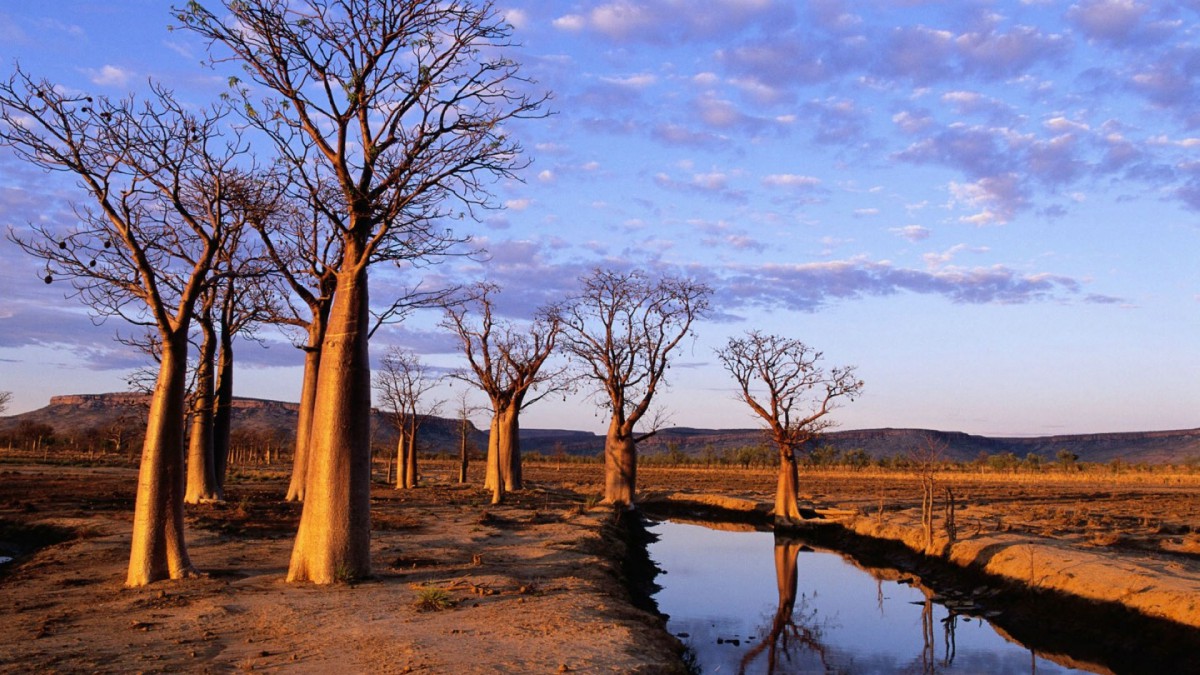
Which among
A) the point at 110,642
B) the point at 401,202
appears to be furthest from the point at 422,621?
the point at 401,202

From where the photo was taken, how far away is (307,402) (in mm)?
19688

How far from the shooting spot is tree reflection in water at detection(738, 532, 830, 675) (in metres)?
10.4

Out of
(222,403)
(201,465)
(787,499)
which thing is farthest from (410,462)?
(787,499)

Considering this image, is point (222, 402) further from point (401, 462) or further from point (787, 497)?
point (787, 497)

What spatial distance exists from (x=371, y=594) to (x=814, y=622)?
6388 mm

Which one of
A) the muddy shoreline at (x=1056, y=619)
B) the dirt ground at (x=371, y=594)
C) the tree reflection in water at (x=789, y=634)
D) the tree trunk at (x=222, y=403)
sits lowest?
the tree reflection in water at (x=789, y=634)

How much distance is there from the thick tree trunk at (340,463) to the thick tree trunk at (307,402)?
25.9 feet

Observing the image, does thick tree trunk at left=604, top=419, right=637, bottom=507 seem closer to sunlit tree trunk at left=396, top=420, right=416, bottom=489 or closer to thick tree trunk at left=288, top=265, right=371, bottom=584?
sunlit tree trunk at left=396, top=420, right=416, bottom=489

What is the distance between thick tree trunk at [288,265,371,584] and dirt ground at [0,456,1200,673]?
365 millimetres

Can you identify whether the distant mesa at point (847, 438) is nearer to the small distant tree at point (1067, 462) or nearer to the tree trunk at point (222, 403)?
the small distant tree at point (1067, 462)

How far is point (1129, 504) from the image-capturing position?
29.2 metres

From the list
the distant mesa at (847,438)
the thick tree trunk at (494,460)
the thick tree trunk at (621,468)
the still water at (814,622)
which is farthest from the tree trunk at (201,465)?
the distant mesa at (847,438)

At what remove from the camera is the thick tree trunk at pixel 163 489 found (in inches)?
369

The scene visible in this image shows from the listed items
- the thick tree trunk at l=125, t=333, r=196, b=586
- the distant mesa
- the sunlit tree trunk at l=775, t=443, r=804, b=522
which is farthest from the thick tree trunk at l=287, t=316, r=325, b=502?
the distant mesa
